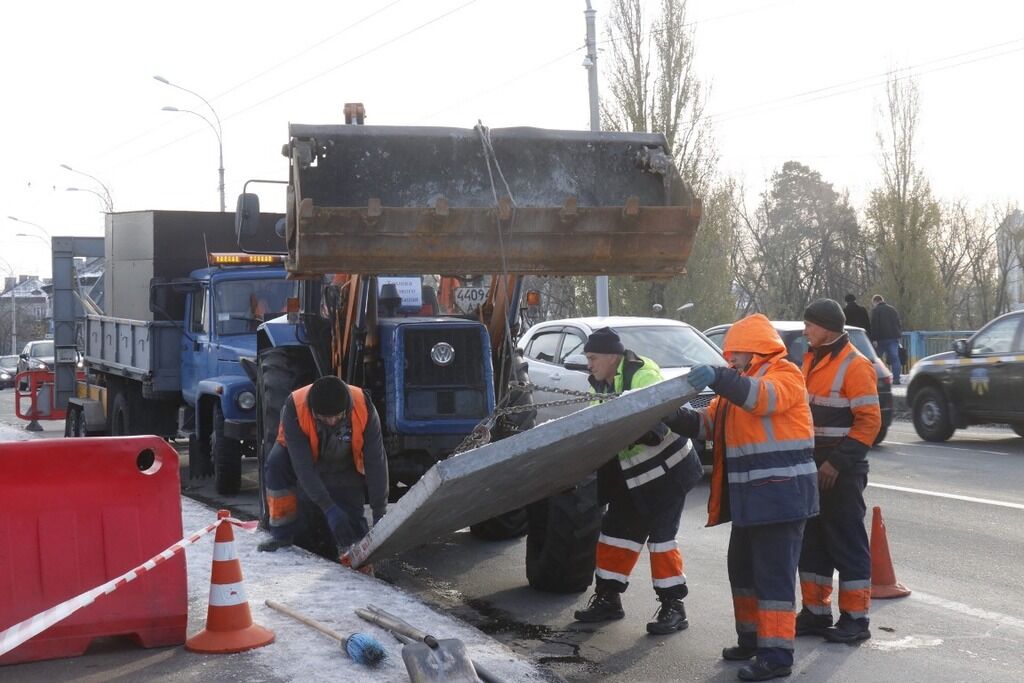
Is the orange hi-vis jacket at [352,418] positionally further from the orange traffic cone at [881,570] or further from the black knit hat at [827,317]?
the orange traffic cone at [881,570]

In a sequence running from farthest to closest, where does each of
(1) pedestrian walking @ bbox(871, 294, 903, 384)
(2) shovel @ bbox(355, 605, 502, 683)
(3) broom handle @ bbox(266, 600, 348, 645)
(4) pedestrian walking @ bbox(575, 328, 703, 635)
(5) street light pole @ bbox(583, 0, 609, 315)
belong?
(5) street light pole @ bbox(583, 0, 609, 315) < (1) pedestrian walking @ bbox(871, 294, 903, 384) < (4) pedestrian walking @ bbox(575, 328, 703, 635) < (3) broom handle @ bbox(266, 600, 348, 645) < (2) shovel @ bbox(355, 605, 502, 683)

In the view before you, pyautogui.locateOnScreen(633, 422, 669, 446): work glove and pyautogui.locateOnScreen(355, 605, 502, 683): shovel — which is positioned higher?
pyautogui.locateOnScreen(633, 422, 669, 446): work glove

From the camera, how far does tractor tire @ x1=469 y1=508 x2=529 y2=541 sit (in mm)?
9359

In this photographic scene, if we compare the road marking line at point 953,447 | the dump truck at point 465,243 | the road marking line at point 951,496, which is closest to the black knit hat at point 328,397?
the dump truck at point 465,243

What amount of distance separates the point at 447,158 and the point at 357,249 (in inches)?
36.6

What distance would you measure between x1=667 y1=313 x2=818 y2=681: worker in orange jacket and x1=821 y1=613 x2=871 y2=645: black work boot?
0.60 meters

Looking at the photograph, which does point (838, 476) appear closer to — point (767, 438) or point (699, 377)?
point (767, 438)

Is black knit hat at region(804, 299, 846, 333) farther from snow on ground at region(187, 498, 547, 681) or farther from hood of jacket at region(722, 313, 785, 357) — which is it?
snow on ground at region(187, 498, 547, 681)

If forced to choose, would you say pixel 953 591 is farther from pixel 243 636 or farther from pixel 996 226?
pixel 996 226

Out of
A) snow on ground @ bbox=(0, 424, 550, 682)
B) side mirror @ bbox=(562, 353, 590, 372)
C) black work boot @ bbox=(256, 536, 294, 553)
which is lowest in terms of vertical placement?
snow on ground @ bbox=(0, 424, 550, 682)

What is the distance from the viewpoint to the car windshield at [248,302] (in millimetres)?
12891

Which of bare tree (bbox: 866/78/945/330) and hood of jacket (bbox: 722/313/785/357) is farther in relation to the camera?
bare tree (bbox: 866/78/945/330)

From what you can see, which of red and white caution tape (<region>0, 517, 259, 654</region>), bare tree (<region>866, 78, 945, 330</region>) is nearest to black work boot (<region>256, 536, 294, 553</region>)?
red and white caution tape (<region>0, 517, 259, 654</region>)

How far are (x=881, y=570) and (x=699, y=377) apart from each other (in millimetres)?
2767
